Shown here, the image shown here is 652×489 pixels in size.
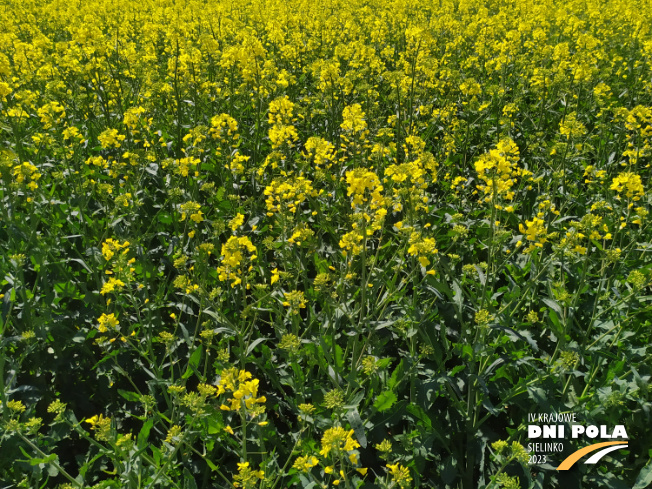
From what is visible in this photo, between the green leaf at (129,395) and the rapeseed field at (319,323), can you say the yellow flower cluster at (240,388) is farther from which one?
the green leaf at (129,395)

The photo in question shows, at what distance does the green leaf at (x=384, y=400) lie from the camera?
2.51 metres

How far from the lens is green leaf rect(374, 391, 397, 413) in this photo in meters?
2.51

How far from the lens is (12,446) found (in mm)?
2633

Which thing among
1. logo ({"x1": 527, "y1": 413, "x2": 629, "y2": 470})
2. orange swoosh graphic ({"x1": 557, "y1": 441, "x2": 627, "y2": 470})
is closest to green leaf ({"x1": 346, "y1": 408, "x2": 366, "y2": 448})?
logo ({"x1": 527, "y1": 413, "x2": 629, "y2": 470})

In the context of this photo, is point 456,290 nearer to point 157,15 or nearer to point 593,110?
point 593,110

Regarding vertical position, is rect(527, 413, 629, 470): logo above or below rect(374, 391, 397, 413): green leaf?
below

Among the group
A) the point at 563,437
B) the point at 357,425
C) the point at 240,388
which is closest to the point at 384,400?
the point at 357,425

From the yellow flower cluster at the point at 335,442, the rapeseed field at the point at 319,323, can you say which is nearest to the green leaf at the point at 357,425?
the rapeseed field at the point at 319,323

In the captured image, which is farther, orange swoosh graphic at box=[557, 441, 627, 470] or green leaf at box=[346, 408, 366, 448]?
orange swoosh graphic at box=[557, 441, 627, 470]

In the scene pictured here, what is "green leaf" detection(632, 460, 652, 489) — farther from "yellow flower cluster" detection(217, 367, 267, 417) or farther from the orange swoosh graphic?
"yellow flower cluster" detection(217, 367, 267, 417)

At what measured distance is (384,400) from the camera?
2.52 m

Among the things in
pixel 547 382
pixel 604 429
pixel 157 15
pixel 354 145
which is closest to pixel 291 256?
pixel 354 145

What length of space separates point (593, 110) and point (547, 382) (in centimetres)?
425

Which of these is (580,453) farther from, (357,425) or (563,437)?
(357,425)
